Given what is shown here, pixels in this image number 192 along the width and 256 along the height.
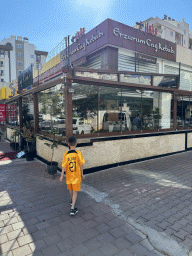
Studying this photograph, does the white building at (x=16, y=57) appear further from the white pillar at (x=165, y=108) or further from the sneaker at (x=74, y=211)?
the sneaker at (x=74, y=211)

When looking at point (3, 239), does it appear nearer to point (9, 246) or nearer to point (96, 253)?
point (9, 246)

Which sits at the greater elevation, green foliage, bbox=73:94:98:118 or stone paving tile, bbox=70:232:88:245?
green foliage, bbox=73:94:98:118

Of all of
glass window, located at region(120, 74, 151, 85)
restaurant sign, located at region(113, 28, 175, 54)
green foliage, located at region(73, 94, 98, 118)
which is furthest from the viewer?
restaurant sign, located at region(113, 28, 175, 54)

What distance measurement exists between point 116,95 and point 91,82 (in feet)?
4.72

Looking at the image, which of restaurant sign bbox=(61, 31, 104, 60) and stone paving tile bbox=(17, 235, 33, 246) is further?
restaurant sign bbox=(61, 31, 104, 60)

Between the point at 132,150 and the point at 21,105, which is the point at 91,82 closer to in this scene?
the point at 132,150

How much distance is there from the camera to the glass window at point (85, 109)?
6.54m

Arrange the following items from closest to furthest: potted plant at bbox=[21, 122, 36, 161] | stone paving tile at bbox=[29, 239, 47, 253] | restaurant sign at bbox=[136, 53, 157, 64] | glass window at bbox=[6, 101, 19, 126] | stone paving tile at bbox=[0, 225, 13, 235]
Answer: stone paving tile at bbox=[29, 239, 47, 253]
stone paving tile at bbox=[0, 225, 13, 235]
potted plant at bbox=[21, 122, 36, 161]
restaurant sign at bbox=[136, 53, 157, 64]
glass window at bbox=[6, 101, 19, 126]

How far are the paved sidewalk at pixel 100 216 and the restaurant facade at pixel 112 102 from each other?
1.51 metres

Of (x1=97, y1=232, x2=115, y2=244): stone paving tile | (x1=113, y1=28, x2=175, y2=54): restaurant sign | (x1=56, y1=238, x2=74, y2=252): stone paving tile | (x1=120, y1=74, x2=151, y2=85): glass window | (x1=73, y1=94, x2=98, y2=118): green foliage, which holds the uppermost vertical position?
(x1=113, y1=28, x2=175, y2=54): restaurant sign

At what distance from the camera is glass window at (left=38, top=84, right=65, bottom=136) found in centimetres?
676

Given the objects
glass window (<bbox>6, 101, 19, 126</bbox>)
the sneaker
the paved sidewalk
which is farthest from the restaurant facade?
glass window (<bbox>6, 101, 19, 126</bbox>)

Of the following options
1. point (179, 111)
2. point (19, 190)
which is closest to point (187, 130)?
point (179, 111)

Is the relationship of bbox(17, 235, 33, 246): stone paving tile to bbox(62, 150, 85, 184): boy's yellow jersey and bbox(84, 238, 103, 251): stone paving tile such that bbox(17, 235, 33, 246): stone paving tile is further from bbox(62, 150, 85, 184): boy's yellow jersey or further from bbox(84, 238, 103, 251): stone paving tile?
bbox(62, 150, 85, 184): boy's yellow jersey
